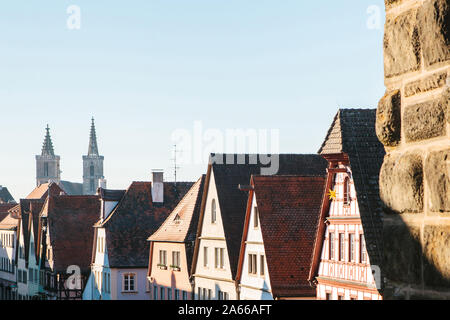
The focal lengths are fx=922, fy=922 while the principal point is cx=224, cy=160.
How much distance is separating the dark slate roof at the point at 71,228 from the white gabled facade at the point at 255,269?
69.3 ft

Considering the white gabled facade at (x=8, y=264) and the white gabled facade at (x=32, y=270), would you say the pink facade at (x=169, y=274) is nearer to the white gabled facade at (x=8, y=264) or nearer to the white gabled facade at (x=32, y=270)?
the white gabled facade at (x=32, y=270)

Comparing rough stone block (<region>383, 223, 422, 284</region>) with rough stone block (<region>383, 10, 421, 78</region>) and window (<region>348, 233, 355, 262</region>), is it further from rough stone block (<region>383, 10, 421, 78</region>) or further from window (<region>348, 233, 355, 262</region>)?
window (<region>348, 233, 355, 262</region>)

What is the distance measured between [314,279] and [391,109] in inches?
896

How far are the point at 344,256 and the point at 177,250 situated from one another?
15.3 meters

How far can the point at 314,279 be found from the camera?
86.5ft

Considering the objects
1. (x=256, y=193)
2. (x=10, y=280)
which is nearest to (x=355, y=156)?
(x=256, y=193)

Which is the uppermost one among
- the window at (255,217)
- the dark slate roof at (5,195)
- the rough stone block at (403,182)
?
the dark slate roof at (5,195)

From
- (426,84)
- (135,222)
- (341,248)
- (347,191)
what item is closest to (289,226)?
(341,248)

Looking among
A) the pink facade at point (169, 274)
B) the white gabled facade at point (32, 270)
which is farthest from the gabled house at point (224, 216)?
the white gabled facade at point (32, 270)

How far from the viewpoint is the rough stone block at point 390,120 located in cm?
394

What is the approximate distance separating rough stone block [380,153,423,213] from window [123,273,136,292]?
4105cm

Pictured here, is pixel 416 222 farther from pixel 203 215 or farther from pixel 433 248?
pixel 203 215

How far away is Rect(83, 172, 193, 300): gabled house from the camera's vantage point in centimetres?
4438
